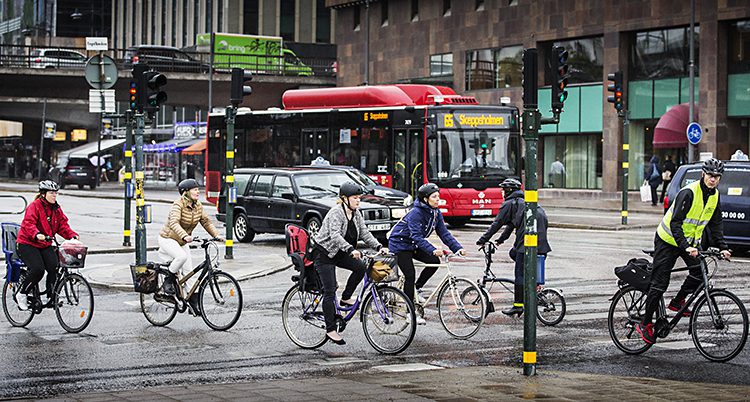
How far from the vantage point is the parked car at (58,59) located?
62625 millimetres

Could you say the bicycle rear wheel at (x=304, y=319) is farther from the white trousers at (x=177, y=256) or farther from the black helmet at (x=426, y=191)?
the white trousers at (x=177, y=256)

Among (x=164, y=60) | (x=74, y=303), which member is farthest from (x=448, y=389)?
(x=164, y=60)

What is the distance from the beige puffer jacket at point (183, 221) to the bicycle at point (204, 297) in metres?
0.26

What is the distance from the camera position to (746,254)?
23.3 m

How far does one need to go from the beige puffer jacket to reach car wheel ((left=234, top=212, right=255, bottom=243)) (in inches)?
477

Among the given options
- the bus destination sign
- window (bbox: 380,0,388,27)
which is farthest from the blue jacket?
window (bbox: 380,0,388,27)

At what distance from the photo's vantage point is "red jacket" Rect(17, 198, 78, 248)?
44.0 ft

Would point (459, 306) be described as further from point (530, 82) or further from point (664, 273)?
point (530, 82)

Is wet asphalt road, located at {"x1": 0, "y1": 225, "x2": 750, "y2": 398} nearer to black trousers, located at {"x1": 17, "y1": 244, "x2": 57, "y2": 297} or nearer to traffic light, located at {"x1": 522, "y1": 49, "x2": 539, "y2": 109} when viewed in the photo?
black trousers, located at {"x1": 17, "y1": 244, "x2": 57, "y2": 297}

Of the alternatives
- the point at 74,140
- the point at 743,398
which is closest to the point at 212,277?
the point at 743,398

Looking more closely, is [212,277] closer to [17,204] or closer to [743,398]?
[743,398]

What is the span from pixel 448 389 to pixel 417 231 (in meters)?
4.14

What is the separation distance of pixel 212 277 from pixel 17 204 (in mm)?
31040

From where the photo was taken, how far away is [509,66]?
55906 millimetres
